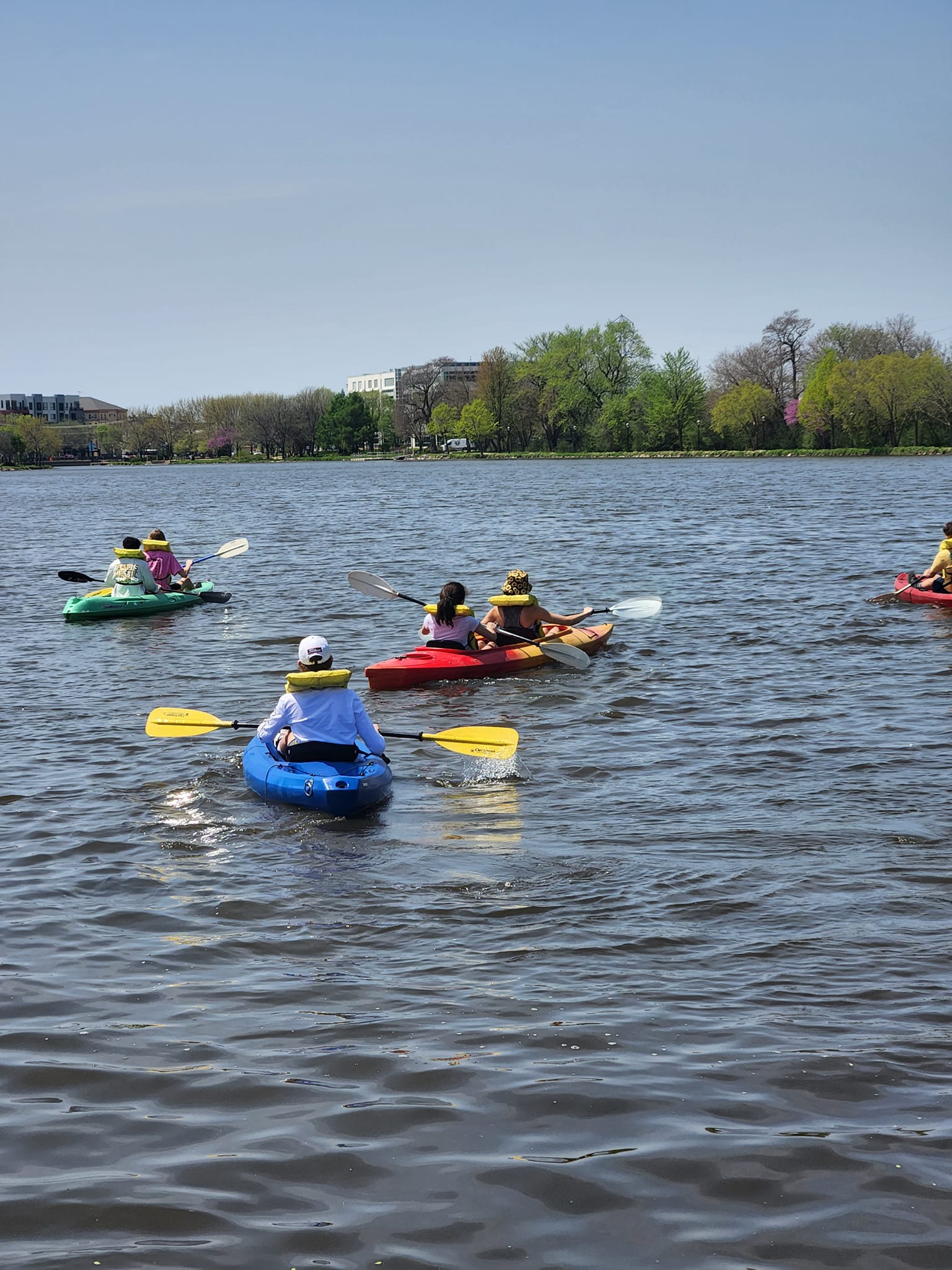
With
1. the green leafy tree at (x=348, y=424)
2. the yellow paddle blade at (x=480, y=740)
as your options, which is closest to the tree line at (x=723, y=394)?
the green leafy tree at (x=348, y=424)

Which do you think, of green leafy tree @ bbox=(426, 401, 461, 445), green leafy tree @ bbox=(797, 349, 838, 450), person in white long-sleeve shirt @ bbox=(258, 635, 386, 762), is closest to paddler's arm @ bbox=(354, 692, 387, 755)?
person in white long-sleeve shirt @ bbox=(258, 635, 386, 762)

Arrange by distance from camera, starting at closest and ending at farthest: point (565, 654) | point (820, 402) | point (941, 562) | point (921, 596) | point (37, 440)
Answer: point (565, 654) → point (941, 562) → point (921, 596) → point (820, 402) → point (37, 440)

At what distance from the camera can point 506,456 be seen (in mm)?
125750

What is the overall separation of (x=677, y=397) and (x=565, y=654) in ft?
299

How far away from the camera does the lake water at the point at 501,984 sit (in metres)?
4.16

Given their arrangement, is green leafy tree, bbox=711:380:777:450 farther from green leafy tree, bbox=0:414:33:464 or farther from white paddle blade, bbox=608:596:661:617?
green leafy tree, bbox=0:414:33:464

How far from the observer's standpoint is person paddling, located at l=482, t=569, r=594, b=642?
1470 centimetres

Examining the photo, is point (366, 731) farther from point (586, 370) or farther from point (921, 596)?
point (586, 370)

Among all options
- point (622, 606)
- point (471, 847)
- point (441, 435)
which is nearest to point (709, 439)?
point (441, 435)

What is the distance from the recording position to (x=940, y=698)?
12.7 meters

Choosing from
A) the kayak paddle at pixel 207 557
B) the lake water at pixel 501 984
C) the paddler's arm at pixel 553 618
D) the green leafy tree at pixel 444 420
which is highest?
the green leafy tree at pixel 444 420

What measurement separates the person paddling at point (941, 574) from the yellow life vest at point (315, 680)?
38.9ft

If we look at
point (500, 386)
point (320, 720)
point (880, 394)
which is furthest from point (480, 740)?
point (500, 386)

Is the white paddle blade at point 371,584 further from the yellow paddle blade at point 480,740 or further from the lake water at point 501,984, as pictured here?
the yellow paddle blade at point 480,740
